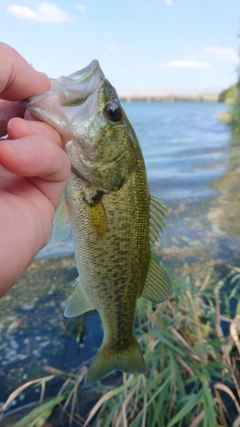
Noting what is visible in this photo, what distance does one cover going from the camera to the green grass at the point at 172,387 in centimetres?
247

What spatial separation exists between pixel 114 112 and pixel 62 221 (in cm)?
62

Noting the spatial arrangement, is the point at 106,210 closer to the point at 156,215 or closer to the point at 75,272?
the point at 156,215

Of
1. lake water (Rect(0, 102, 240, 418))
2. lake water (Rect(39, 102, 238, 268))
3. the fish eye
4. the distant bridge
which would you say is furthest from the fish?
the distant bridge

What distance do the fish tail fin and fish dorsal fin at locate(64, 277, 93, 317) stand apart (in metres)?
0.28

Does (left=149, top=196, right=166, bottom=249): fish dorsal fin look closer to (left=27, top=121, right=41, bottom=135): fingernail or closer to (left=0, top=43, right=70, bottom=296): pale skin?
(left=0, top=43, right=70, bottom=296): pale skin

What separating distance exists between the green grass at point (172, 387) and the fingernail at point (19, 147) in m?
1.87

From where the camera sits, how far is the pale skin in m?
1.37

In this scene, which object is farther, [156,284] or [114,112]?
[156,284]

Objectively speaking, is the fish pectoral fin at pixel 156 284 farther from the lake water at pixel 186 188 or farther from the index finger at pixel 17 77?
the lake water at pixel 186 188

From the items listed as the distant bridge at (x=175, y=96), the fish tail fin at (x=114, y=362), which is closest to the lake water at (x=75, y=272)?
the fish tail fin at (x=114, y=362)

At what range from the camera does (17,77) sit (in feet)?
4.90

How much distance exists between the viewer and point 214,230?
6.40 metres

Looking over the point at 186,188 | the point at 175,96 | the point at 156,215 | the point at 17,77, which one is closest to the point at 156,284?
the point at 156,215

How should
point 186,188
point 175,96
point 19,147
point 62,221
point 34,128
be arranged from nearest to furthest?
point 19,147 → point 34,128 → point 62,221 → point 186,188 → point 175,96
